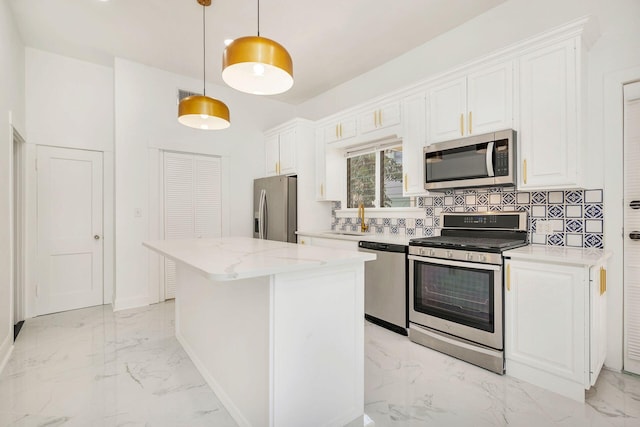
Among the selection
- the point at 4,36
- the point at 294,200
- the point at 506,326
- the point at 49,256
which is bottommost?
the point at 506,326

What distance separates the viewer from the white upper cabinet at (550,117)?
2170 millimetres

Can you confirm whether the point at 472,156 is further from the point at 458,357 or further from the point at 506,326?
the point at 458,357

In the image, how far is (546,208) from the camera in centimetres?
252

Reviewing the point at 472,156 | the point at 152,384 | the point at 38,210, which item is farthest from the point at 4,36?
the point at 472,156


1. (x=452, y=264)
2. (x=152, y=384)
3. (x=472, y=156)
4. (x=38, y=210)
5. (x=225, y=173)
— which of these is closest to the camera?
(x=152, y=384)

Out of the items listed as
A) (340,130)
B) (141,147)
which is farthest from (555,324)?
(141,147)

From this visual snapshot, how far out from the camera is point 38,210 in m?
3.56

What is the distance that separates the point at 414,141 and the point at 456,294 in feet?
5.04

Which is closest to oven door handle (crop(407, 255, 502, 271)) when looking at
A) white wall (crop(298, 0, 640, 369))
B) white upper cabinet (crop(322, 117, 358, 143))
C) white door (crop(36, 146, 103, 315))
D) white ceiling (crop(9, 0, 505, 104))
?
white wall (crop(298, 0, 640, 369))

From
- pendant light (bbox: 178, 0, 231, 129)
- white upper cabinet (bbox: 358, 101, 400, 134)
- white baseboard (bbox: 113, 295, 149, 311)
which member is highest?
white upper cabinet (bbox: 358, 101, 400, 134)

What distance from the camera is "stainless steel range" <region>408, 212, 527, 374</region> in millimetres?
2256

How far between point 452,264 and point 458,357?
2.40 feet

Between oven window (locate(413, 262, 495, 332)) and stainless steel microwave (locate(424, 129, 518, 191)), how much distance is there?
76 centimetres

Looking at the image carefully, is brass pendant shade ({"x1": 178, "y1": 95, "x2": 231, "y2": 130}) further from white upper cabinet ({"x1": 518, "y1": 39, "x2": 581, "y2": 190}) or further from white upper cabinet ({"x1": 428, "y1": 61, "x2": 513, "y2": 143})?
white upper cabinet ({"x1": 518, "y1": 39, "x2": 581, "y2": 190})
